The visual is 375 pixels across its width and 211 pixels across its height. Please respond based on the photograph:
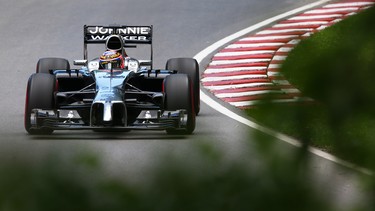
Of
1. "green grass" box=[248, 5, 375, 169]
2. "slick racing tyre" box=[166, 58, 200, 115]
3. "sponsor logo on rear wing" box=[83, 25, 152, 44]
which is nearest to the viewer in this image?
"green grass" box=[248, 5, 375, 169]

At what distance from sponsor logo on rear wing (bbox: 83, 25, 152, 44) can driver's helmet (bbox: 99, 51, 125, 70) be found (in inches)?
31.2

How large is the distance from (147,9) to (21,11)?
251 centimetres

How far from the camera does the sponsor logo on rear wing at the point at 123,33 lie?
1337 cm

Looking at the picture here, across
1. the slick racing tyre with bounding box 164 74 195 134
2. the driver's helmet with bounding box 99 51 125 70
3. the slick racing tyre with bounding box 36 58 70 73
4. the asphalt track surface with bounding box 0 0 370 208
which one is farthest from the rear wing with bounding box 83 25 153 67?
the slick racing tyre with bounding box 164 74 195 134

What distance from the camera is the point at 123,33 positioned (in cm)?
1348

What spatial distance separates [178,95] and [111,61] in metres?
1.13

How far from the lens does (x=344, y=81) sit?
1053 mm

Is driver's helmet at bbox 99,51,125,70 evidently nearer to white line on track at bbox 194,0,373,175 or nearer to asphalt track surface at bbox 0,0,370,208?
white line on track at bbox 194,0,373,175

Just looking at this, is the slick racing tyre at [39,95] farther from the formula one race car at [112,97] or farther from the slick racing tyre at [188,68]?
the slick racing tyre at [188,68]

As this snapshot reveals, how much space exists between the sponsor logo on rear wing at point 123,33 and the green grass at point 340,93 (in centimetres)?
1228

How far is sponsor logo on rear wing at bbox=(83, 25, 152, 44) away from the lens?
13367 mm

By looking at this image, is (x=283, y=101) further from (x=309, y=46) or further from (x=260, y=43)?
(x=260, y=43)

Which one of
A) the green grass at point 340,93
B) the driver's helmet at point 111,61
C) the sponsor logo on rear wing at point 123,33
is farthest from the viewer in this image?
the sponsor logo on rear wing at point 123,33

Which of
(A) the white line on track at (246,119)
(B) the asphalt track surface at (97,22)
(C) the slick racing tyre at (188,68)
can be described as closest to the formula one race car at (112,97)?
(C) the slick racing tyre at (188,68)
